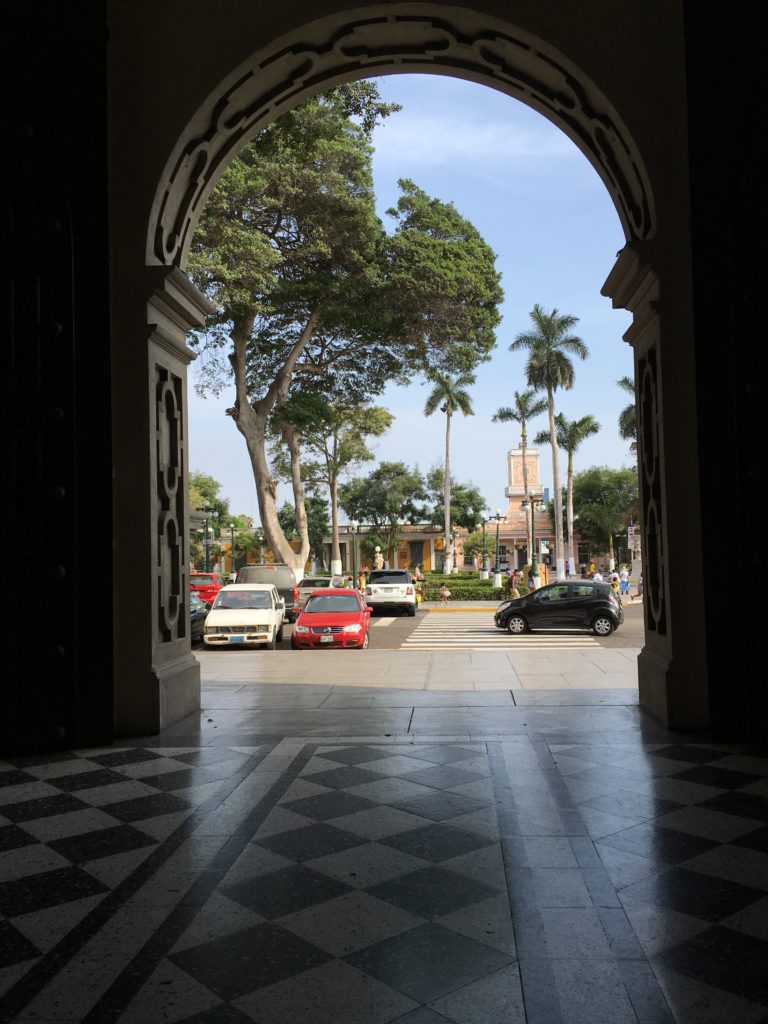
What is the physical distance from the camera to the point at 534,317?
4253 cm

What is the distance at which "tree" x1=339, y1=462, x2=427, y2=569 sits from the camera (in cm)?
5938

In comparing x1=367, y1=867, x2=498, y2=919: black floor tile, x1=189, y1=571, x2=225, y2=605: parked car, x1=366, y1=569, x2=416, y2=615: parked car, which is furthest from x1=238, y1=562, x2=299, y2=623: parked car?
x1=367, y1=867, x2=498, y2=919: black floor tile

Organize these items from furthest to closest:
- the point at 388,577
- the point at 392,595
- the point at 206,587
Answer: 1. the point at 388,577
2. the point at 206,587
3. the point at 392,595

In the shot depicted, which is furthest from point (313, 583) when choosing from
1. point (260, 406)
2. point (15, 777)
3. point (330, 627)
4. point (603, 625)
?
point (15, 777)

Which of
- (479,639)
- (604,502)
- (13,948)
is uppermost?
(604,502)

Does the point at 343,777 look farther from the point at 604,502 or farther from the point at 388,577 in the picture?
the point at 604,502

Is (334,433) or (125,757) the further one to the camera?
(334,433)

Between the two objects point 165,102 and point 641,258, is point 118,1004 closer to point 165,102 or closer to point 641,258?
point 641,258

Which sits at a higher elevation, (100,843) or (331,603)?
(331,603)

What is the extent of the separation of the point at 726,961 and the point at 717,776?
99.0 inches

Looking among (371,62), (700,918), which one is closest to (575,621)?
(371,62)

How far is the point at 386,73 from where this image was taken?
7996 millimetres

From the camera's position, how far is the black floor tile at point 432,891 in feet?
10.9

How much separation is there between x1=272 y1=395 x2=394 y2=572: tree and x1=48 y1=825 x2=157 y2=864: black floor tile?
73.2 feet
